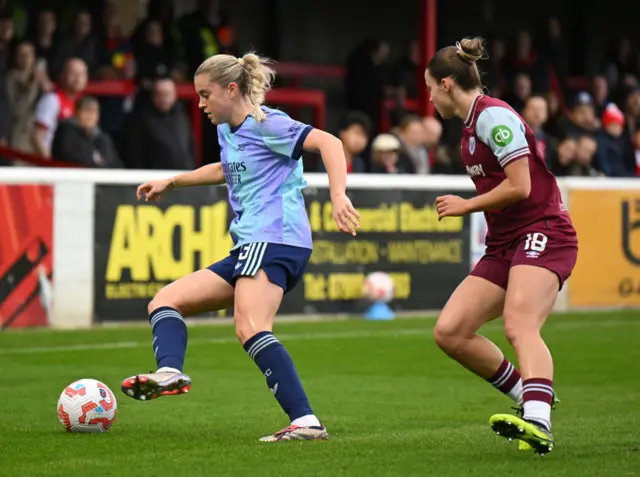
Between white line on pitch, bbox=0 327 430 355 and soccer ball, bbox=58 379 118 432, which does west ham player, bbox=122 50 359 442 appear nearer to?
soccer ball, bbox=58 379 118 432

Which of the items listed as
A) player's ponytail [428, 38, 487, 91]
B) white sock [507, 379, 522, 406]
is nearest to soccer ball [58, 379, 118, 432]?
white sock [507, 379, 522, 406]

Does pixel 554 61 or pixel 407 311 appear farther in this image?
pixel 554 61

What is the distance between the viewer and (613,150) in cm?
1927

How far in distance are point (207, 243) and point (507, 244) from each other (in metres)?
7.54

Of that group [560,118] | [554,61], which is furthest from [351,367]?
[554,61]

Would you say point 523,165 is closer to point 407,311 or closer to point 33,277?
point 33,277

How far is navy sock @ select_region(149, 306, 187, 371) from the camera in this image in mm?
6914

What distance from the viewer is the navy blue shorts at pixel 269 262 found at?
6934 mm

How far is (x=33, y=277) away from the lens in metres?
13.3

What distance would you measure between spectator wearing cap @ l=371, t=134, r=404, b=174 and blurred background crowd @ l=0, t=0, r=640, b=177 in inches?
0.6

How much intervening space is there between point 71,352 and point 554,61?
1291 centimetres

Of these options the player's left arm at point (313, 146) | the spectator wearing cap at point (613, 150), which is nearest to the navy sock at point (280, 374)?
the player's left arm at point (313, 146)

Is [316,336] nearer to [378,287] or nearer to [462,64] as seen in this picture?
[378,287]

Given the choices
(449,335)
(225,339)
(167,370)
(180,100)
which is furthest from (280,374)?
(180,100)
